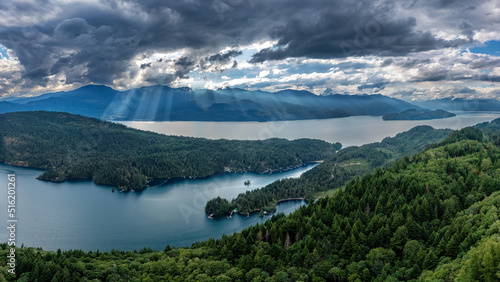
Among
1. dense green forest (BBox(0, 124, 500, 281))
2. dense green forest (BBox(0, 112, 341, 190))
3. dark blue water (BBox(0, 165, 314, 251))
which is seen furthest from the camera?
dense green forest (BBox(0, 112, 341, 190))

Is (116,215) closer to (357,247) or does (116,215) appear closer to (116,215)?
(116,215)

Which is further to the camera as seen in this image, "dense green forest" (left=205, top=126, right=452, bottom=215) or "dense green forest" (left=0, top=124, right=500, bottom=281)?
"dense green forest" (left=205, top=126, right=452, bottom=215)

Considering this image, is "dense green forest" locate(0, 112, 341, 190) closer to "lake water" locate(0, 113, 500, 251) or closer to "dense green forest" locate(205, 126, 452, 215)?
"lake water" locate(0, 113, 500, 251)

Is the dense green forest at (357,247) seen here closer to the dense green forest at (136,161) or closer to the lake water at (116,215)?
the lake water at (116,215)

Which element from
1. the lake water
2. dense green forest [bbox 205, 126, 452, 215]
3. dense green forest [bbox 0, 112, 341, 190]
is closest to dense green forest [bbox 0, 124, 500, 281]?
the lake water

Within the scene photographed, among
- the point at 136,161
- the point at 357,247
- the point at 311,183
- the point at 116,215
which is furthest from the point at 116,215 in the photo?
the point at 357,247

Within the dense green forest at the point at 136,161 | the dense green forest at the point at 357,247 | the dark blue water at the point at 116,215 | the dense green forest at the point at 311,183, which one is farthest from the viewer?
the dense green forest at the point at 136,161

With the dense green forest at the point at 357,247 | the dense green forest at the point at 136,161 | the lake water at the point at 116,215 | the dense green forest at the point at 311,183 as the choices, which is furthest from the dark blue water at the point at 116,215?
the dense green forest at the point at 357,247
